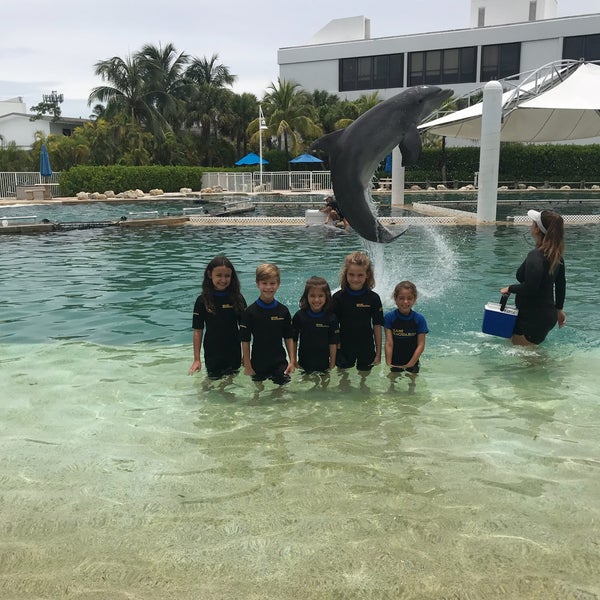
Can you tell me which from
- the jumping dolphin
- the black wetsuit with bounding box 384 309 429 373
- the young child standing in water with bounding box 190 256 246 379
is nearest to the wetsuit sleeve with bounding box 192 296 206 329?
the young child standing in water with bounding box 190 256 246 379

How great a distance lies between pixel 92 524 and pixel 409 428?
2.35 meters

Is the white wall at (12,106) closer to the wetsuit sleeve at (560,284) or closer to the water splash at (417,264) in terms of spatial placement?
the water splash at (417,264)

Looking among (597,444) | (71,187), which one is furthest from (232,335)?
(71,187)

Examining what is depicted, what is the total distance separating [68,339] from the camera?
7.36 meters

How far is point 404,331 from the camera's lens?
5.21 meters

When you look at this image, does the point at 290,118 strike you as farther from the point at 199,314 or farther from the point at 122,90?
the point at 199,314

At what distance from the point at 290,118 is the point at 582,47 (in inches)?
925

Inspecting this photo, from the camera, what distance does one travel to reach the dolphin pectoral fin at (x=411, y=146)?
622cm

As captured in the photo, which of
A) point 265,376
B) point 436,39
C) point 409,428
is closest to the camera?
point 409,428

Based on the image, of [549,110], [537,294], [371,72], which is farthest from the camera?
[371,72]

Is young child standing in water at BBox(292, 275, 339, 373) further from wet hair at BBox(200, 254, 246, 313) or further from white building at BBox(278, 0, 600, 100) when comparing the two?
white building at BBox(278, 0, 600, 100)

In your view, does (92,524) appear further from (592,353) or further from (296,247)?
(296,247)

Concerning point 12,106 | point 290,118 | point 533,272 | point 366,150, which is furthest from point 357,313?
point 12,106

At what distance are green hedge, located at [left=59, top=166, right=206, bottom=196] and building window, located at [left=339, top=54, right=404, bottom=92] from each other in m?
23.2
